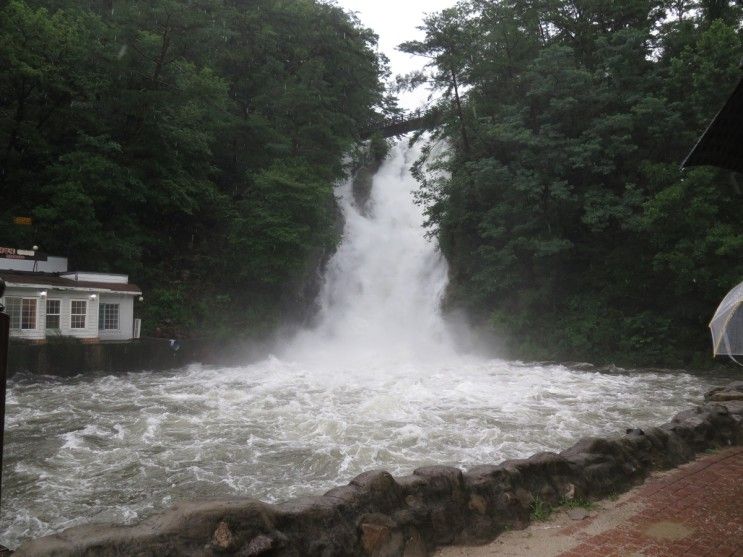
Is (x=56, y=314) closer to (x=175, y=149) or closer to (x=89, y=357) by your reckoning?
(x=89, y=357)

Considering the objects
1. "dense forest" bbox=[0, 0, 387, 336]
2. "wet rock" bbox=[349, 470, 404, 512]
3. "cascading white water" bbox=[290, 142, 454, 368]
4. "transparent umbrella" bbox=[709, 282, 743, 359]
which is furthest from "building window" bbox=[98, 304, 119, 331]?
"transparent umbrella" bbox=[709, 282, 743, 359]

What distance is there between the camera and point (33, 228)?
17.4 m

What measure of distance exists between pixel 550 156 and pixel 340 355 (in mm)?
10700

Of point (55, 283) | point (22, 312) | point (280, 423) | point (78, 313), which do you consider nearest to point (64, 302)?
point (78, 313)

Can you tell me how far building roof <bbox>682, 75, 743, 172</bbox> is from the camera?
352 cm

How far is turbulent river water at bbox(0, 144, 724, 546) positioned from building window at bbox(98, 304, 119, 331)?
236cm

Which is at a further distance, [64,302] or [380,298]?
[380,298]

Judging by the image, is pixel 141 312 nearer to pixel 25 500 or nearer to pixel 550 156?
pixel 25 500

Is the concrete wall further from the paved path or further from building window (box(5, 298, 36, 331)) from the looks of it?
the paved path

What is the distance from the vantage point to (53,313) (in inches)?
604

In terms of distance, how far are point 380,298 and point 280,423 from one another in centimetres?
1593

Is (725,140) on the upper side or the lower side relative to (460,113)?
lower

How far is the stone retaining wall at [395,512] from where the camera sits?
3137 mm

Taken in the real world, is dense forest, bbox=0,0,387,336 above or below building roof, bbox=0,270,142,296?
above
